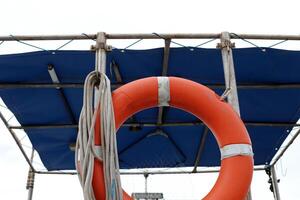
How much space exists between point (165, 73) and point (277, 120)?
1.99 metres

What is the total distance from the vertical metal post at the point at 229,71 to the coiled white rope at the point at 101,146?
1.07 metres

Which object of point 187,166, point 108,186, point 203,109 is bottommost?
point 108,186

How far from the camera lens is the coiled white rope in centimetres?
208

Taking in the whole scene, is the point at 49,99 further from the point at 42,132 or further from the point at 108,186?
the point at 108,186

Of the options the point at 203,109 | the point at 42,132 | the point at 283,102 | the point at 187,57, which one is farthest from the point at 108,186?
the point at 42,132

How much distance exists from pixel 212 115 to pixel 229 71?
59 centimetres

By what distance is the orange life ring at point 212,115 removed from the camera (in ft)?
7.76

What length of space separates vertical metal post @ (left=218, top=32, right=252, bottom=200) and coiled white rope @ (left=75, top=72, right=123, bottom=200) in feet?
A: 3.51

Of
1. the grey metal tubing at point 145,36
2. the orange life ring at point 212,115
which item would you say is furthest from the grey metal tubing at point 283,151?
the orange life ring at point 212,115

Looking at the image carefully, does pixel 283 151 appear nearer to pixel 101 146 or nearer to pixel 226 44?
pixel 226 44

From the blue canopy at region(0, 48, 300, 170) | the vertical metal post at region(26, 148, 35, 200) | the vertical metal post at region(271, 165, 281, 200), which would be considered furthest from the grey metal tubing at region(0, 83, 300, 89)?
the vertical metal post at region(271, 165, 281, 200)

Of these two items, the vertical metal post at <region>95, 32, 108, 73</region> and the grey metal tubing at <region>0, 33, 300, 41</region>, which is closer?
the vertical metal post at <region>95, 32, 108, 73</region>

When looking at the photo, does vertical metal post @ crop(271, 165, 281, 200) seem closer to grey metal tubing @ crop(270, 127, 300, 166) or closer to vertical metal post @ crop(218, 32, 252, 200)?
grey metal tubing @ crop(270, 127, 300, 166)

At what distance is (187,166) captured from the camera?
6.52 metres
